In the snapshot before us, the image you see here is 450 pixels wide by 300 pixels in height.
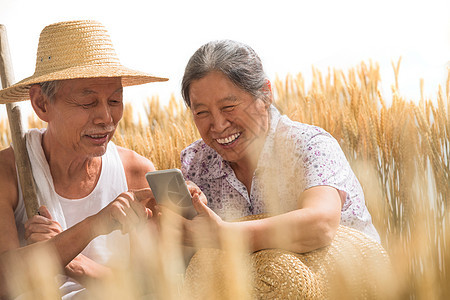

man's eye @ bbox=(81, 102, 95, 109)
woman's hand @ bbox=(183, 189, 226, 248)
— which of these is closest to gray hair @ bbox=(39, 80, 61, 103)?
man's eye @ bbox=(81, 102, 95, 109)

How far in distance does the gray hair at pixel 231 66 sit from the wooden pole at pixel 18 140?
25.9 inches

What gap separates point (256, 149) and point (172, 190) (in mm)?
530

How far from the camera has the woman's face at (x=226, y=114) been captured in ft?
6.82

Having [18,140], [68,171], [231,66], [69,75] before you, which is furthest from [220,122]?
[18,140]

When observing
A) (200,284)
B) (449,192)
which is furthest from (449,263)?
(449,192)

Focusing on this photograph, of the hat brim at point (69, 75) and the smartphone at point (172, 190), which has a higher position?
the hat brim at point (69, 75)

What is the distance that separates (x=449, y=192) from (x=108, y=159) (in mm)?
1946

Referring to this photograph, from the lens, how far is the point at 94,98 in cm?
209

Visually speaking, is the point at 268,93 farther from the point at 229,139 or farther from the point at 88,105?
the point at 88,105

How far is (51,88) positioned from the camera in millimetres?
2129

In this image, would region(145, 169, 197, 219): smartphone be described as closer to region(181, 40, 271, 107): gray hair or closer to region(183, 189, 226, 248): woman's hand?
region(183, 189, 226, 248): woman's hand

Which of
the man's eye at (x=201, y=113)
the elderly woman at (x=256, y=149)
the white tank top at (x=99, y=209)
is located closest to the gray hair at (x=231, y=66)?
the elderly woman at (x=256, y=149)

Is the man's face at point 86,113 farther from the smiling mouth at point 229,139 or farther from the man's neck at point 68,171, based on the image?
the smiling mouth at point 229,139

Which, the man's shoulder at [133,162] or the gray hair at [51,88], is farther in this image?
the man's shoulder at [133,162]
